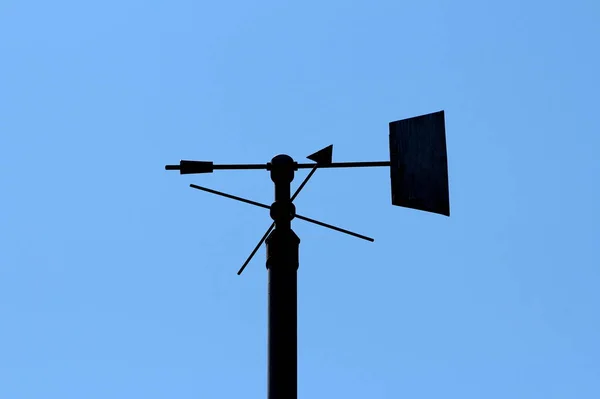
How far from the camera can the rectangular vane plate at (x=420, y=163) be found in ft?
24.0

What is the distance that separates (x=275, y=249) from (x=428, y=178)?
178 centimetres

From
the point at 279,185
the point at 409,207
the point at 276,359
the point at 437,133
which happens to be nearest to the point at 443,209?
the point at 409,207

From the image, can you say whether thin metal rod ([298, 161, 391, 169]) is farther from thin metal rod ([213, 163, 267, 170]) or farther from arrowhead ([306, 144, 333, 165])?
thin metal rod ([213, 163, 267, 170])

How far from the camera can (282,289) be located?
650cm

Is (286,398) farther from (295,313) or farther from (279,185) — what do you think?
(279,185)

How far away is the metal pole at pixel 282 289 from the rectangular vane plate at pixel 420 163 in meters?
1.16

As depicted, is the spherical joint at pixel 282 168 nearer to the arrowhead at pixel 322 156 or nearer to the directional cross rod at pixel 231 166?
the directional cross rod at pixel 231 166

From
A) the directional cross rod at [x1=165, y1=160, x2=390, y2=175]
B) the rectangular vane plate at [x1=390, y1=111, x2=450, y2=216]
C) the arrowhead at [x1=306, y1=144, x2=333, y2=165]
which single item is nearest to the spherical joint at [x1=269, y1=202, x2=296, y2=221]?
the directional cross rod at [x1=165, y1=160, x2=390, y2=175]

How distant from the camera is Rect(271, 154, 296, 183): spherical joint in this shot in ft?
22.7

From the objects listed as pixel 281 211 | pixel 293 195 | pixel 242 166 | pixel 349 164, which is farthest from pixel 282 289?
pixel 349 164

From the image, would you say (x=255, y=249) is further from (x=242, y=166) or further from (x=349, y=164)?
(x=349, y=164)

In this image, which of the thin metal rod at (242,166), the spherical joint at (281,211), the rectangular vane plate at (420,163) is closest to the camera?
the spherical joint at (281,211)

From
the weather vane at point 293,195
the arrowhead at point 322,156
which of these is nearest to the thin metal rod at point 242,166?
the weather vane at point 293,195

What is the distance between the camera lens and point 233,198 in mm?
7383
